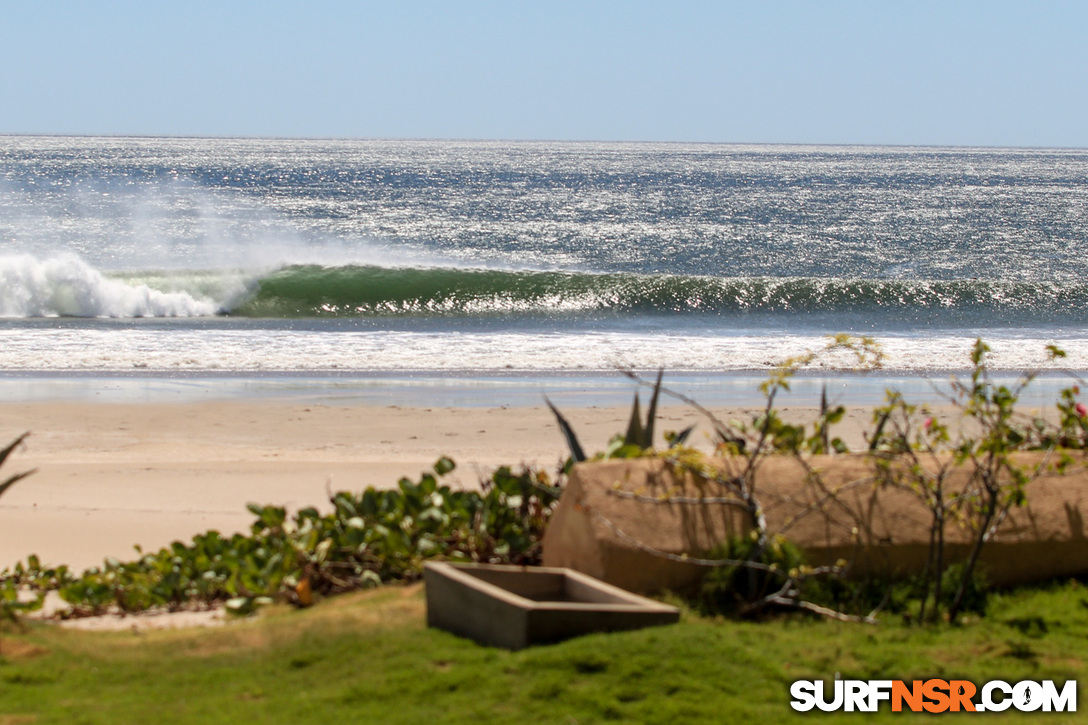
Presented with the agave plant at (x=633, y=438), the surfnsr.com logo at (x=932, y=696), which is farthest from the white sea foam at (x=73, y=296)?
the surfnsr.com logo at (x=932, y=696)

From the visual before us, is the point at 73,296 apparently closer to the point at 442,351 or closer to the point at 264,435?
the point at 442,351

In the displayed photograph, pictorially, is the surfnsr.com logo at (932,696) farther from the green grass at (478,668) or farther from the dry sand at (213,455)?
the dry sand at (213,455)

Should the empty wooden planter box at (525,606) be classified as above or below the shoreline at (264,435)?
above

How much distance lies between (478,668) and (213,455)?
5.86m

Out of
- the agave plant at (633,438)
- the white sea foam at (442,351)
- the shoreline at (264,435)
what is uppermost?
the agave plant at (633,438)

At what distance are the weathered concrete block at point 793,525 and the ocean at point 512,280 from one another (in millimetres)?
8086

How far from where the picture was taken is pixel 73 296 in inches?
862

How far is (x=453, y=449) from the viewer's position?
362 inches

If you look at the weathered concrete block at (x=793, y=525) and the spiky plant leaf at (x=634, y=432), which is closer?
the weathered concrete block at (x=793, y=525)

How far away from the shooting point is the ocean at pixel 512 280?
1525cm

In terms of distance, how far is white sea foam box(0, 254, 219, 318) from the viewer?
2159 centimetres

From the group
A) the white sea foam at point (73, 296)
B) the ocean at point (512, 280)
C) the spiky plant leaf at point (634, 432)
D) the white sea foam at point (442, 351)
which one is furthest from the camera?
the white sea foam at point (73, 296)

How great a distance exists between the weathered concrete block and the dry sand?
216cm

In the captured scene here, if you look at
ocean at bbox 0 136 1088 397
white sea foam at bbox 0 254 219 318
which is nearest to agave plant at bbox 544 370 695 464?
ocean at bbox 0 136 1088 397
